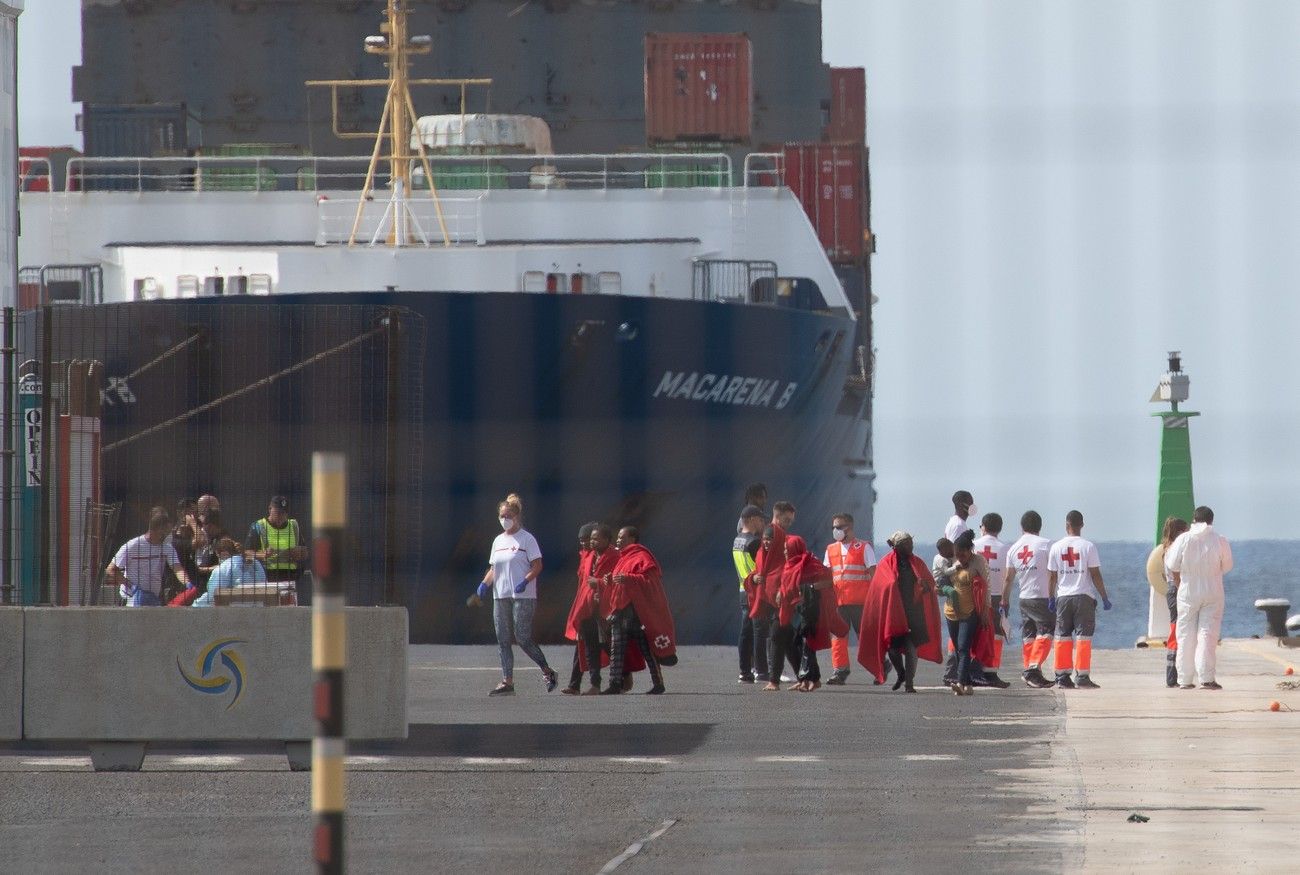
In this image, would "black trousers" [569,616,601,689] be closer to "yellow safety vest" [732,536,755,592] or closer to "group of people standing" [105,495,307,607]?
"yellow safety vest" [732,536,755,592]

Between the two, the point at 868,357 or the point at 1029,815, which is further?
the point at 868,357

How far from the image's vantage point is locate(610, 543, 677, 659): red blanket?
14.8 meters

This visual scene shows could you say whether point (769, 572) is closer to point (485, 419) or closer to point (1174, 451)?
point (485, 419)

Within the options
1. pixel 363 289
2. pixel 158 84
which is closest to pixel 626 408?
pixel 363 289

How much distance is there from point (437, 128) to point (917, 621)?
16.4m

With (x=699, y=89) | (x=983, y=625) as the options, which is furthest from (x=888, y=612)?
(x=699, y=89)

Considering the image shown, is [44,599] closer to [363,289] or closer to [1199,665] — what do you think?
[1199,665]

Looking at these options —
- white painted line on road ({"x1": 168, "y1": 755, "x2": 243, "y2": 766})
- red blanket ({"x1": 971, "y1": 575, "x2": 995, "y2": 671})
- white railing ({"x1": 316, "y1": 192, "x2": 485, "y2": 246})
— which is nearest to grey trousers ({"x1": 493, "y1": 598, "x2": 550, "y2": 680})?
red blanket ({"x1": 971, "y1": 575, "x2": 995, "y2": 671})

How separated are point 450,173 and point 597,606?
14.6 m

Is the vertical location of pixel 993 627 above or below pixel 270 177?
below

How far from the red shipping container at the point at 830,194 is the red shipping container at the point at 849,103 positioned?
20.4ft

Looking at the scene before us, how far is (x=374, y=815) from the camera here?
863 cm

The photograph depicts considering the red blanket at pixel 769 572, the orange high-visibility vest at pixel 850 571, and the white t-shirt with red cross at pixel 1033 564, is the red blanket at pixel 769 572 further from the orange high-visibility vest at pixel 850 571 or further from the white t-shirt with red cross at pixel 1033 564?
the white t-shirt with red cross at pixel 1033 564

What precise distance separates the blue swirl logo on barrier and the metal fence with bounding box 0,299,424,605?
2.43 metres
